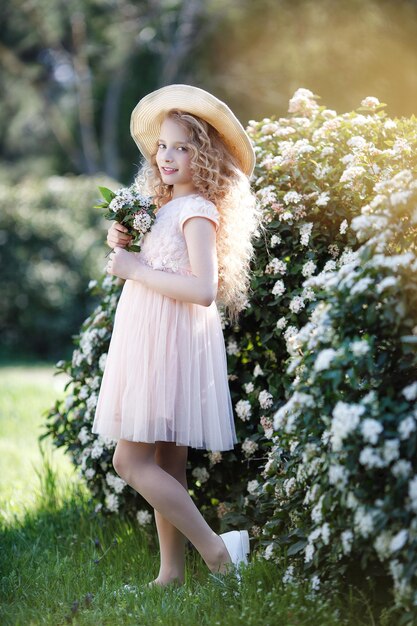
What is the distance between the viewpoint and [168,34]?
18.4 meters

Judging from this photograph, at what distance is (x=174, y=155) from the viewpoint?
3.23 meters

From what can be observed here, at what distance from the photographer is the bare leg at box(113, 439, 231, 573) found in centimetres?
309

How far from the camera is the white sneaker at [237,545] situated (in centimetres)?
320

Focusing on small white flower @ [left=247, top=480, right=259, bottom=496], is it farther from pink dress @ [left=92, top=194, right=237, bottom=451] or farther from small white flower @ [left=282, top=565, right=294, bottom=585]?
small white flower @ [left=282, top=565, right=294, bottom=585]

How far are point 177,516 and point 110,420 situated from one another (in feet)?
1.45

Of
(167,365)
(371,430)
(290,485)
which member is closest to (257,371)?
(167,365)

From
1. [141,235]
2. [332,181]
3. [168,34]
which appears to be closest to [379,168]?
[332,181]

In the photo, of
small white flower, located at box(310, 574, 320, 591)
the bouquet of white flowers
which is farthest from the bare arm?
small white flower, located at box(310, 574, 320, 591)

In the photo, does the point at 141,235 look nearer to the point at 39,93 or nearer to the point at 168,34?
the point at 168,34

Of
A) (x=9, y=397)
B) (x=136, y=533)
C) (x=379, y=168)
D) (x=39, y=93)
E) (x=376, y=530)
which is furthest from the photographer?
(x=39, y=93)

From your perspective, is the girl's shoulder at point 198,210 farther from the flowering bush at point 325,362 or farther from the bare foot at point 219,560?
the bare foot at point 219,560

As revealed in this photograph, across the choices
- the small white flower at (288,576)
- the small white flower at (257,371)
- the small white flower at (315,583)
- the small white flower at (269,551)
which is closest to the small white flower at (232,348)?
the small white flower at (257,371)

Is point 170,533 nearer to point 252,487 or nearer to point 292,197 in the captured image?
point 252,487

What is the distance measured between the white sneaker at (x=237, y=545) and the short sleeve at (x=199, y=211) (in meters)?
1.21
